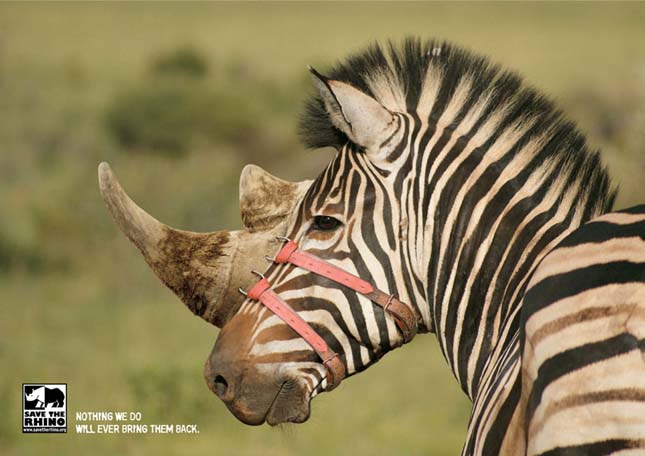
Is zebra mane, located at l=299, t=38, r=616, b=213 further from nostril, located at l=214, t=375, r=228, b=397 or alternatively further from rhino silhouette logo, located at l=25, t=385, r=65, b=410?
rhino silhouette logo, located at l=25, t=385, r=65, b=410

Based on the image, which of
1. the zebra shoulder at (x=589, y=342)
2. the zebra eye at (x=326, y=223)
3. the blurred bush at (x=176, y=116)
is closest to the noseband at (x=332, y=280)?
the zebra eye at (x=326, y=223)

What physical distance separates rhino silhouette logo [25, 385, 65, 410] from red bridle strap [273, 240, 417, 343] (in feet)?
20.8

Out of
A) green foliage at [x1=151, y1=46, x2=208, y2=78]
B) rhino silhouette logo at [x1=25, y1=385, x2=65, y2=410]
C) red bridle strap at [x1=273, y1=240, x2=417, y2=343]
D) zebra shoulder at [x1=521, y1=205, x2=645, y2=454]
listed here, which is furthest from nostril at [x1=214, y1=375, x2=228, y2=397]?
green foliage at [x1=151, y1=46, x2=208, y2=78]

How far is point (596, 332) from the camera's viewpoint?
277cm

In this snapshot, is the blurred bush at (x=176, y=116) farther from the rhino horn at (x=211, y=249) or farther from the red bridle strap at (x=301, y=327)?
the red bridle strap at (x=301, y=327)

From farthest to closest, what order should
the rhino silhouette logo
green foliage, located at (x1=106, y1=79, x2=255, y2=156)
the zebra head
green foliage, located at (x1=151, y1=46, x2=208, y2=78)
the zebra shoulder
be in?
green foliage, located at (x1=151, y1=46, x2=208, y2=78), green foliage, located at (x1=106, y1=79, x2=255, y2=156), the rhino silhouette logo, the zebra head, the zebra shoulder

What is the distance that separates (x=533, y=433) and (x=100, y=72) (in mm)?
36832

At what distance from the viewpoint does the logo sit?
943 cm

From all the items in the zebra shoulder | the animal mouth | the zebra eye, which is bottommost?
the zebra shoulder

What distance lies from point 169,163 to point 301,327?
66.6 feet

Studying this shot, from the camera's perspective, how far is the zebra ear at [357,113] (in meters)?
3.89

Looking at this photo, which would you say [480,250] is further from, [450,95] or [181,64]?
[181,64]

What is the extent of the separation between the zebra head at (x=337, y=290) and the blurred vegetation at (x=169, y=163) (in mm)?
394

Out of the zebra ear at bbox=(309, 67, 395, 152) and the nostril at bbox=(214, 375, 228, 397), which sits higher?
the zebra ear at bbox=(309, 67, 395, 152)
